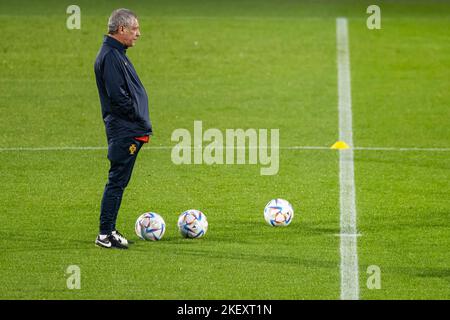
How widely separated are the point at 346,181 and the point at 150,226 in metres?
4.02

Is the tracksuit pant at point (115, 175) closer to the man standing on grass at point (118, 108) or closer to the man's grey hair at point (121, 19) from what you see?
the man standing on grass at point (118, 108)

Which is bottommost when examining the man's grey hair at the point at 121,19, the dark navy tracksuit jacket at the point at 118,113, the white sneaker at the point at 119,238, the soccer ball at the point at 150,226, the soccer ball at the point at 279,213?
Result: the white sneaker at the point at 119,238

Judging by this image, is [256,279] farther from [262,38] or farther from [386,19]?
[386,19]

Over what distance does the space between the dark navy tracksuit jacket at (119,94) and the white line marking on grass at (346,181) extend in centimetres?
261

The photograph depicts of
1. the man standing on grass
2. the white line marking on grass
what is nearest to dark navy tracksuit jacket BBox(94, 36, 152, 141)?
the man standing on grass

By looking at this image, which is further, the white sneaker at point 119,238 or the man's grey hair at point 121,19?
the white sneaker at point 119,238

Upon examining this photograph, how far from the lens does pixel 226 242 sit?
1306 centimetres

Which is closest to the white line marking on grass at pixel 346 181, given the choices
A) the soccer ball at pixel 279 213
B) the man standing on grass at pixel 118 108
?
the soccer ball at pixel 279 213

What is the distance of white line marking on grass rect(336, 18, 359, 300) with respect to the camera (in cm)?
1173

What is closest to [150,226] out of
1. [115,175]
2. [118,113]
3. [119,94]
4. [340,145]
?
[115,175]

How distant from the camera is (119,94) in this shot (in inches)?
490

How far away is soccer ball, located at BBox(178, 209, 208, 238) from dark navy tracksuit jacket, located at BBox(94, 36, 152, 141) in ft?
3.58

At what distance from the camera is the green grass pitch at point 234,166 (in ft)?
39.1

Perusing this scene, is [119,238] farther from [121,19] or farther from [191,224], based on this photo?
[121,19]
